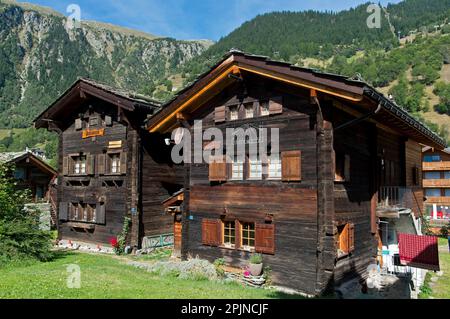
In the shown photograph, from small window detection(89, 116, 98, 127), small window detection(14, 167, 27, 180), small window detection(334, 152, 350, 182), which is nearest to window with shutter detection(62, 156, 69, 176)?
small window detection(89, 116, 98, 127)

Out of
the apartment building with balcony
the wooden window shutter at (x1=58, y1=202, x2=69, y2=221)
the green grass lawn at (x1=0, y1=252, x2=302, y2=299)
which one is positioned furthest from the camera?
the apartment building with balcony

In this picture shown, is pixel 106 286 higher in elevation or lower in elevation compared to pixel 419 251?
lower

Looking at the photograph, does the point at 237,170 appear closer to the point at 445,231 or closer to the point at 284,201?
the point at 284,201

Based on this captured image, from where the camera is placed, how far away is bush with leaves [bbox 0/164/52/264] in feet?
49.5

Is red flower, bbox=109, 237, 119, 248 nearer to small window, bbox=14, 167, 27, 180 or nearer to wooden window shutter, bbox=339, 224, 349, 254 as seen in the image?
wooden window shutter, bbox=339, 224, 349, 254

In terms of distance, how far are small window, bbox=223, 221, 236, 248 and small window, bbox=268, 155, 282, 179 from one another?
2.60m

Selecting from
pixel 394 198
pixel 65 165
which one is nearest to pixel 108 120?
pixel 65 165

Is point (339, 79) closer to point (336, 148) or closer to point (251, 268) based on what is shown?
point (336, 148)

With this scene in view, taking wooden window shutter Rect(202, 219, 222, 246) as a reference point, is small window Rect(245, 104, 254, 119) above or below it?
above

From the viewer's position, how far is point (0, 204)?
16.0m

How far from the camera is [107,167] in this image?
836 inches

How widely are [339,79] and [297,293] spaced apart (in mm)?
7155

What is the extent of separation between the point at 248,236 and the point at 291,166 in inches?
131

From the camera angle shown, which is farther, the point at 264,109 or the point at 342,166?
the point at 264,109
